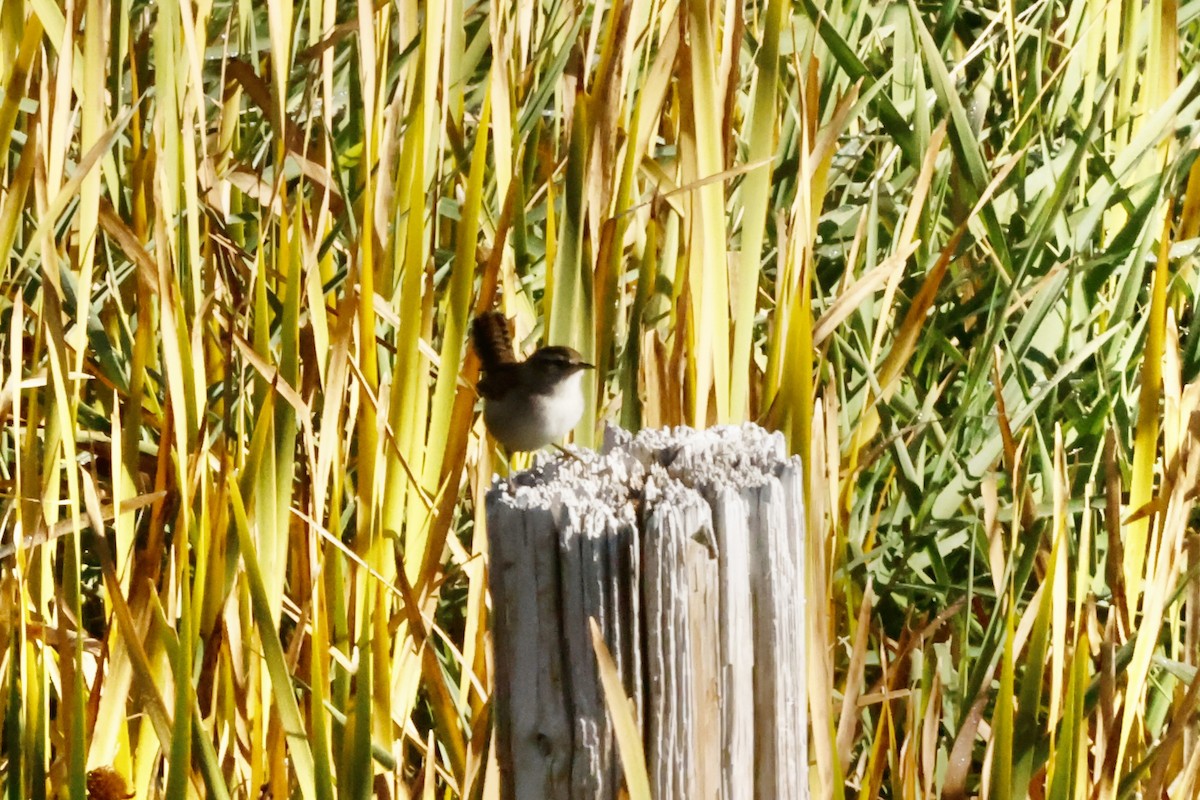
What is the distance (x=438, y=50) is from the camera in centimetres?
166

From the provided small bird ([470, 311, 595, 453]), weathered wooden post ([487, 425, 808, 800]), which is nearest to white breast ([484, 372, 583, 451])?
small bird ([470, 311, 595, 453])

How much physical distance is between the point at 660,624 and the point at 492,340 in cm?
110

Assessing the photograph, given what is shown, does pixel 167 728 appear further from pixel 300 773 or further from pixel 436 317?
pixel 436 317

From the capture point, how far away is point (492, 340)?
7.41ft

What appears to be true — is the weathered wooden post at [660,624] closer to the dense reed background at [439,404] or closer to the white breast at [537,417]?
the dense reed background at [439,404]

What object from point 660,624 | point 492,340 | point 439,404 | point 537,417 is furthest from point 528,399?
point 660,624

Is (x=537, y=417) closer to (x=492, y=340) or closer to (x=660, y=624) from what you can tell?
(x=492, y=340)

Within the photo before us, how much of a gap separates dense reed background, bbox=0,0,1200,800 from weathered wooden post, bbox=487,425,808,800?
0.69 ft

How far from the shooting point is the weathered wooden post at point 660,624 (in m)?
1.21

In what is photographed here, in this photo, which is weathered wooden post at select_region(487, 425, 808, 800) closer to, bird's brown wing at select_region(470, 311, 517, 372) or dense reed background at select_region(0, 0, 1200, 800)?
dense reed background at select_region(0, 0, 1200, 800)

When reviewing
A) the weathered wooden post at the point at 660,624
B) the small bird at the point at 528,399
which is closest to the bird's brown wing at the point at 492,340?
the small bird at the point at 528,399

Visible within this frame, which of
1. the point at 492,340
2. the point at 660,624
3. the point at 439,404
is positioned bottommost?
the point at 660,624

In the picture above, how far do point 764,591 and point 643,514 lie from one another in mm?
132

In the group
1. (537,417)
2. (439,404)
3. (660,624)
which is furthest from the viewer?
Result: (537,417)
